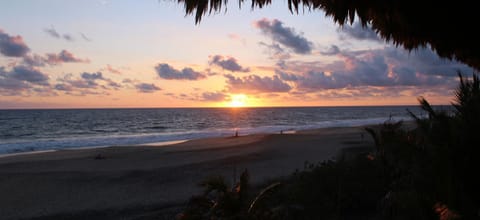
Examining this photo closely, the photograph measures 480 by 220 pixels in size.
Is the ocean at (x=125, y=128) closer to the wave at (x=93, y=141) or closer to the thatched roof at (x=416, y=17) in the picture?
the wave at (x=93, y=141)

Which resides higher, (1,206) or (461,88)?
(461,88)

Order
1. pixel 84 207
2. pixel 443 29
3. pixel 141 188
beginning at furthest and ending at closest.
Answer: pixel 141 188 < pixel 84 207 < pixel 443 29

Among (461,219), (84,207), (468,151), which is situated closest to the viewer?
(461,219)

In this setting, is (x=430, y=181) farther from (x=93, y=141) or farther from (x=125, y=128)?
(x=125, y=128)

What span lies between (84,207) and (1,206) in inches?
85.7

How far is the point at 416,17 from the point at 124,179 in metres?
10.2

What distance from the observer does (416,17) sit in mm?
4383

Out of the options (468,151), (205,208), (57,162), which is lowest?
(57,162)

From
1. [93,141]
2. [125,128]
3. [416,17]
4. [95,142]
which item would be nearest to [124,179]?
[416,17]

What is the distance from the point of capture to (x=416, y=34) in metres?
5.00

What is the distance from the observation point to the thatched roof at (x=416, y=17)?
3.97 metres

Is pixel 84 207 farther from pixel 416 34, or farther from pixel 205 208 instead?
pixel 416 34

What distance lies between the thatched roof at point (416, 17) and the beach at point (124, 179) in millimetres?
2524

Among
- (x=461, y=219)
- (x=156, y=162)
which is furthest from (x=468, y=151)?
(x=156, y=162)
